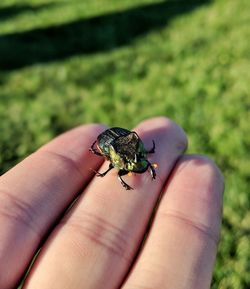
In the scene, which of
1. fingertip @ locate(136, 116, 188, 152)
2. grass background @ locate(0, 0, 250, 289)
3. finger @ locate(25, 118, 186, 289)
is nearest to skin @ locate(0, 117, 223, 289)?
finger @ locate(25, 118, 186, 289)

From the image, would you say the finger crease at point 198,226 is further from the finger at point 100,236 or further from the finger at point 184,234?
the finger at point 100,236

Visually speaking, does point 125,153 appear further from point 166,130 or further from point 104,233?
point 104,233

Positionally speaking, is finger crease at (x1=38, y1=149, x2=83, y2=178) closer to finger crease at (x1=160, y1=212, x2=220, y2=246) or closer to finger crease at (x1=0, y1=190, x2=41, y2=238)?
finger crease at (x1=0, y1=190, x2=41, y2=238)

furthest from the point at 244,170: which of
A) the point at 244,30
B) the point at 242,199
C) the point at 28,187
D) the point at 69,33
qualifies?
the point at 69,33

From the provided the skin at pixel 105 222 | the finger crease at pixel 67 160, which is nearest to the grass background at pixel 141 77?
the skin at pixel 105 222

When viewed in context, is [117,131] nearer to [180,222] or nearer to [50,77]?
[180,222]

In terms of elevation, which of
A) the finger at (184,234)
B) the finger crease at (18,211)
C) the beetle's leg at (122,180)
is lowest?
the finger at (184,234)

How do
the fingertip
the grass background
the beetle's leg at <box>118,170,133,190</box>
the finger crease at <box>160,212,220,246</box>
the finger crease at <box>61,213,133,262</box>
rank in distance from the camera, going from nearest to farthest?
the finger crease at <box>61,213,133,262</box>
the finger crease at <box>160,212,220,246</box>
the beetle's leg at <box>118,170,133,190</box>
the fingertip
the grass background
